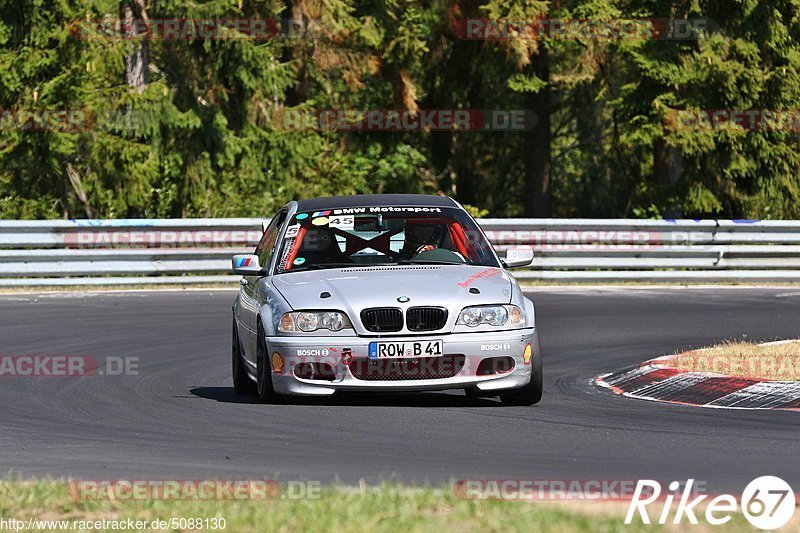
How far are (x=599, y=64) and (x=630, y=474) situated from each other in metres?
25.6

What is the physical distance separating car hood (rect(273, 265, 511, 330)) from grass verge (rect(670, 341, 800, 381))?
2.19 meters

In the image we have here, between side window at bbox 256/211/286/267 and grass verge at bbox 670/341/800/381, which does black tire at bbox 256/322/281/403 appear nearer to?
side window at bbox 256/211/286/267

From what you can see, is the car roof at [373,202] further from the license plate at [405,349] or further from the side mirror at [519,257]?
the license plate at [405,349]

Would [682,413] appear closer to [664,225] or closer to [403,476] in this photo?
[403,476]

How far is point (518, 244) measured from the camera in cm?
2422

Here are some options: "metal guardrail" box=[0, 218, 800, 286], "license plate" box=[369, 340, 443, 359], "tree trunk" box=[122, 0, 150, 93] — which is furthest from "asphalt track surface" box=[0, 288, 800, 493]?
"tree trunk" box=[122, 0, 150, 93]

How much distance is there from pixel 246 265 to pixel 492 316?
6.90 ft

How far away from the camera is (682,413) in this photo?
10.0 m

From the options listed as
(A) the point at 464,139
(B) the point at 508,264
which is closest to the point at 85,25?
(A) the point at 464,139

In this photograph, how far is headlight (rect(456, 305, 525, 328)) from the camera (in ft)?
33.1

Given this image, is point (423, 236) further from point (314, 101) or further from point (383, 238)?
point (314, 101)

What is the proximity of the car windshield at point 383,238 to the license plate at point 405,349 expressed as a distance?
123cm

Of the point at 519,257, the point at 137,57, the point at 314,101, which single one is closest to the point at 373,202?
the point at 519,257

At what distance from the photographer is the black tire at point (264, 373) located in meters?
10.4
